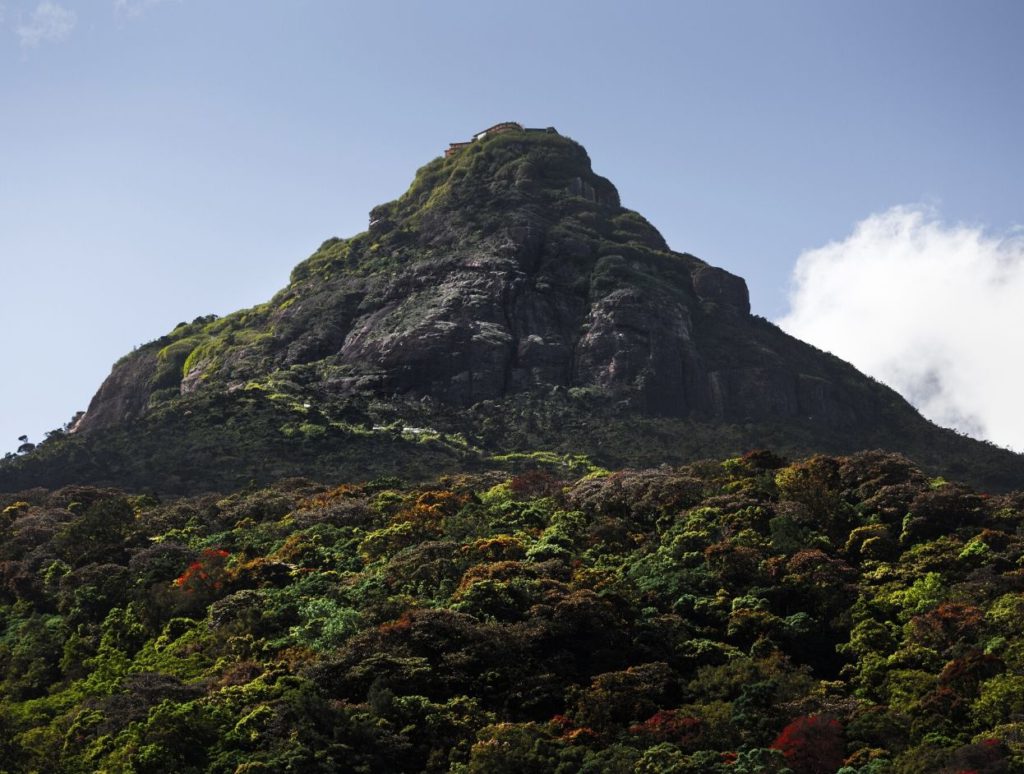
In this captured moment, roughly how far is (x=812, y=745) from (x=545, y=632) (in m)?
13.0

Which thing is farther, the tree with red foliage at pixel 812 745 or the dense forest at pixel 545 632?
the dense forest at pixel 545 632

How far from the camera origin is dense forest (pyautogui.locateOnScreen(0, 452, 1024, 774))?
42188 millimetres

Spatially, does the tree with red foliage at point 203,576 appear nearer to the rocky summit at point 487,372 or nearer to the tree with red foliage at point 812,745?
the tree with red foliage at point 812,745

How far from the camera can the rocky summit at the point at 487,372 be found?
368ft

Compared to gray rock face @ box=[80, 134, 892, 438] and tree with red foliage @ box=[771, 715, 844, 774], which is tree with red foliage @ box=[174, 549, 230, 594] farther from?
gray rock face @ box=[80, 134, 892, 438]

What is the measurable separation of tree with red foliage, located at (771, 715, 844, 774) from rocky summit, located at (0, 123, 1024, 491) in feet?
209

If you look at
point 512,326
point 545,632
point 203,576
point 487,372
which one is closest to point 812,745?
point 545,632

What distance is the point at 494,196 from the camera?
6088 inches

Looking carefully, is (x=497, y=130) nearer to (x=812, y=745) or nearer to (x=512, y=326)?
(x=512, y=326)

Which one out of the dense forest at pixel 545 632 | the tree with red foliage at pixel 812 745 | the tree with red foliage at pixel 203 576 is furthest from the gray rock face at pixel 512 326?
the tree with red foliage at pixel 812 745

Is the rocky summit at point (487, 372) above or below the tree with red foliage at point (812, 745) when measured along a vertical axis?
above

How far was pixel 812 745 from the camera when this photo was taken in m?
40.3

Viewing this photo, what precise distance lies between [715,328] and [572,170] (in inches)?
1332

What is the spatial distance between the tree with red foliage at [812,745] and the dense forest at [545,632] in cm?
8
